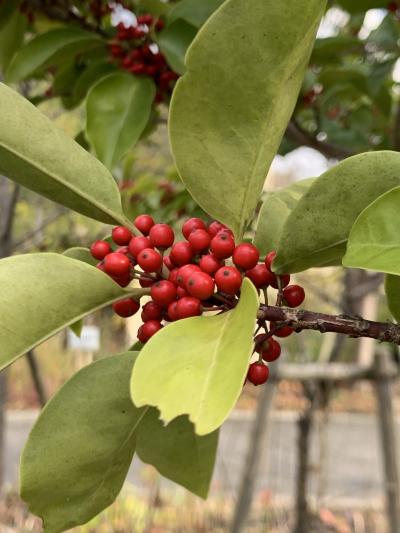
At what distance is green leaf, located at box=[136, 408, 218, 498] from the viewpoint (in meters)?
0.79

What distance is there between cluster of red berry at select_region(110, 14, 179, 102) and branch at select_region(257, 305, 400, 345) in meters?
0.82

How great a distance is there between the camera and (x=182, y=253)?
655mm

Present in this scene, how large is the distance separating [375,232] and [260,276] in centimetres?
13

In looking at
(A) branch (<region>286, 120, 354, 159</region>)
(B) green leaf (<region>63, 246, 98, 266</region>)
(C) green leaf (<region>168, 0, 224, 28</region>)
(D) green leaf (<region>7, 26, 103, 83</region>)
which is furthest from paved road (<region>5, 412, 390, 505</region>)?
(B) green leaf (<region>63, 246, 98, 266</region>)

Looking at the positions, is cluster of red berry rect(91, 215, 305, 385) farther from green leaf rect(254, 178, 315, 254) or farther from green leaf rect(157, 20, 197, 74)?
green leaf rect(157, 20, 197, 74)

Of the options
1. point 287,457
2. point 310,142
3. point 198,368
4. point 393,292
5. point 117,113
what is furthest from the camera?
point 287,457

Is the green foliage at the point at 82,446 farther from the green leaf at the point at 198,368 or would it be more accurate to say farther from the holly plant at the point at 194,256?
the green leaf at the point at 198,368

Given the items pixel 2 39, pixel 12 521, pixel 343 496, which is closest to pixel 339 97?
pixel 2 39

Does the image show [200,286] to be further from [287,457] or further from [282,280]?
[287,457]

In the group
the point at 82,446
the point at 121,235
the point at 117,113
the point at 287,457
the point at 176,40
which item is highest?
the point at 287,457

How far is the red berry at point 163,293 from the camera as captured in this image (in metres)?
0.63

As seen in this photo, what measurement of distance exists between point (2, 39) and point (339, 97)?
99 cm

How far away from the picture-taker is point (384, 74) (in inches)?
61.2

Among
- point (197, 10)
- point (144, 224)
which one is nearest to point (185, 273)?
point (144, 224)
